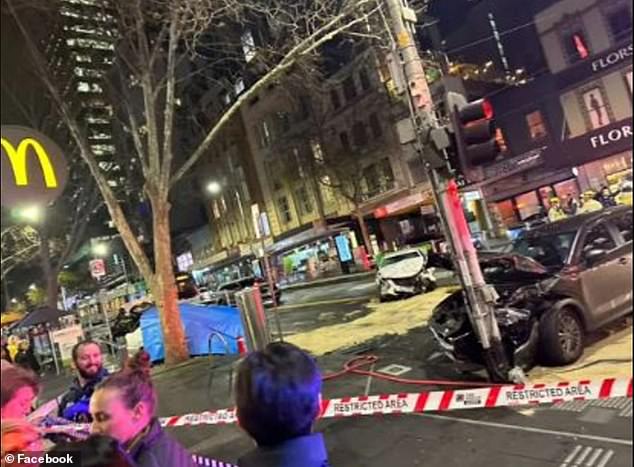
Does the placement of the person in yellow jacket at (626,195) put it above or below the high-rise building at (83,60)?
below

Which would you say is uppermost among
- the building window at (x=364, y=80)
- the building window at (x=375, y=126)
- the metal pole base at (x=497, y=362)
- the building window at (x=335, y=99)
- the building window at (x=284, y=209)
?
the building window at (x=335, y=99)

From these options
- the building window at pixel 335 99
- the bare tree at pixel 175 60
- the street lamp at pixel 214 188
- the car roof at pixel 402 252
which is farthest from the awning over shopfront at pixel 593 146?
the street lamp at pixel 214 188

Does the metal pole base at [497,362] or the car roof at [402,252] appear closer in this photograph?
the metal pole base at [497,362]

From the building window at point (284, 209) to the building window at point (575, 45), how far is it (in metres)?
7.68

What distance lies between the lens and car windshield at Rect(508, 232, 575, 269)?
8.19 ft

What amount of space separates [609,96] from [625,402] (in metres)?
0.76

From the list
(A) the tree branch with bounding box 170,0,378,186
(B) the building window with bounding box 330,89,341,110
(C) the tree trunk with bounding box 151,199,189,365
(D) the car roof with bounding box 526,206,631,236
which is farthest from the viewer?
(C) the tree trunk with bounding box 151,199,189,365

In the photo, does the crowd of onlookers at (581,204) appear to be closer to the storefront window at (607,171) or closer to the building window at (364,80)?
the storefront window at (607,171)

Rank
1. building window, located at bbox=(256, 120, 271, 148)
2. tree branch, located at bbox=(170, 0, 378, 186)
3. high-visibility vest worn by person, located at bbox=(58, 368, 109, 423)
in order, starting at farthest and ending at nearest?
building window, located at bbox=(256, 120, 271, 148) → tree branch, located at bbox=(170, 0, 378, 186) → high-visibility vest worn by person, located at bbox=(58, 368, 109, 423)

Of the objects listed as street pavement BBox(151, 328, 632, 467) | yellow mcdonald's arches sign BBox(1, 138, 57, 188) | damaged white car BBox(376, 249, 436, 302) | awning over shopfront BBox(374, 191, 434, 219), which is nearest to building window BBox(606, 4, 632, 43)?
street pavement BBox(151, 328, 632, 467)

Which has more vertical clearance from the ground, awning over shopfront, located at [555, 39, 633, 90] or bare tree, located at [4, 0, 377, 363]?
bare tree, located at [4, 0, 377, 363]

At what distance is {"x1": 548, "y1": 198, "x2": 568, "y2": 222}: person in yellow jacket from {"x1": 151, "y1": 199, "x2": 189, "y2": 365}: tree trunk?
862cm

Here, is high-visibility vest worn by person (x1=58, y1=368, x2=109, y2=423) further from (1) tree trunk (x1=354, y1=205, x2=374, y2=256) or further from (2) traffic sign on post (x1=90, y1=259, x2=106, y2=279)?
(1) tree trunk (x1=354, y1=205, x2=374, y2=256)

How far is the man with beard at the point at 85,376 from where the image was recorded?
11.6 feet
